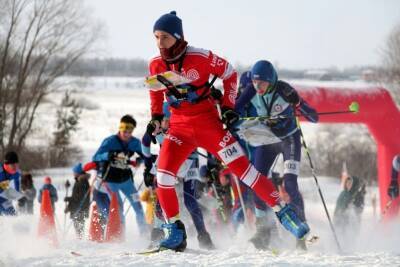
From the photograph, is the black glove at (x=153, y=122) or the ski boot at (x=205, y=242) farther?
the ski boot at (x=205, y=242)

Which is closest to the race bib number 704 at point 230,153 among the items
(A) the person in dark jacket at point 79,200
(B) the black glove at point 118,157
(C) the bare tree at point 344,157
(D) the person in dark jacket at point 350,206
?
(B) the black glove at point 118,157

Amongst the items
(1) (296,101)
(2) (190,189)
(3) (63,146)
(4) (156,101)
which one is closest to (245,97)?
(1) (296,101)

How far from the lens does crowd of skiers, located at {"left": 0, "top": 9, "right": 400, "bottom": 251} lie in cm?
527

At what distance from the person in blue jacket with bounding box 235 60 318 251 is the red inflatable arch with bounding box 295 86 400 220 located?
16.3ft

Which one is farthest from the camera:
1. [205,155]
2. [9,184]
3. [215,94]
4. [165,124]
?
[9,184]

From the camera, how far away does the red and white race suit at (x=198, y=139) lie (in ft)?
17.3

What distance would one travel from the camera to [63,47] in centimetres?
3105

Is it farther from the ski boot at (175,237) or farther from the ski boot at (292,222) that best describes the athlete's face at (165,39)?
the ski boot at (292,222)

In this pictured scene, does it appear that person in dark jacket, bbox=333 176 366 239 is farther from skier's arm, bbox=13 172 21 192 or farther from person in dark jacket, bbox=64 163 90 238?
skier's arm, bbox=13 172 21 192

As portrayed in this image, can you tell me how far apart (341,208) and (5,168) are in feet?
19.3

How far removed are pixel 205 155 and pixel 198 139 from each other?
104 inches

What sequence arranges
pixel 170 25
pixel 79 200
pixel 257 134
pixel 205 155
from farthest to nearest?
1. pixel 79 200
2. pixel 205 155
3. pixel 257 134
4. pixel 170 25

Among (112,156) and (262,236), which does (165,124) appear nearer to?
(262,236)

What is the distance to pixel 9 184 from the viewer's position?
9.76 meters
